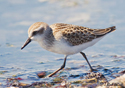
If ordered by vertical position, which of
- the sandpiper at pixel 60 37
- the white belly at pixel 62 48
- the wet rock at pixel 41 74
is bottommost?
the wet rock at pixel 41 74

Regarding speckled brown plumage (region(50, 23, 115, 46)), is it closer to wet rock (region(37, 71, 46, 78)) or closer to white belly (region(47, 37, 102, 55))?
white belly (region(47, 37, 102, 55))

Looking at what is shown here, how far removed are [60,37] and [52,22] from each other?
4360 mm

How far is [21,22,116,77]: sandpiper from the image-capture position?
8.29m

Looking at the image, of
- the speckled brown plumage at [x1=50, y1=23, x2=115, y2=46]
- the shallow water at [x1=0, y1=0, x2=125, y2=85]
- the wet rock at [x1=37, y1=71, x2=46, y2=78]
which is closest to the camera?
the speckled brown plumage at [x1=50, y1=23, x2=115, y2=46]

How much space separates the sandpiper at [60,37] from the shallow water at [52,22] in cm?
93

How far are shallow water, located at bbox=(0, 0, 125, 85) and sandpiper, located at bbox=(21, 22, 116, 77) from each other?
0.93 meters

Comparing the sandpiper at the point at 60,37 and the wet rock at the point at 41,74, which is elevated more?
the sandpiper at the point at 60,37

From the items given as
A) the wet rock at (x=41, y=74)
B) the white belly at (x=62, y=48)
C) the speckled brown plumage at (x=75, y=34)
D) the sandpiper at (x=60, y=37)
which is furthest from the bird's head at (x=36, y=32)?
the wet rock at (x=41, y=74)

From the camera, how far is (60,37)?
8.31 meters

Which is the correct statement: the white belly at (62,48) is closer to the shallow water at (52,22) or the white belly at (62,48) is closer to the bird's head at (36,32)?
the bird's head at (36,32)

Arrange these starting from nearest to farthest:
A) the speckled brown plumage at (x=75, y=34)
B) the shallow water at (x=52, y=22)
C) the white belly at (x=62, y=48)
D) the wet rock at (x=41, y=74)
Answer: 1. the white belly at (x=62, y=48)
2. the speckled brown plumage at (x=75, y=34)
3. the wet rock at (x=41, y=74)
4. the shallow water at (x=52, y=22)

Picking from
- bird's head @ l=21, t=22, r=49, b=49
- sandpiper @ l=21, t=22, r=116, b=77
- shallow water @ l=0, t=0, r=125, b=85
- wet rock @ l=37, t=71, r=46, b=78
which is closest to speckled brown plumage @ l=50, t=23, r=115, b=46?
sandpiper @ l=21, t=22, r=116, b=77

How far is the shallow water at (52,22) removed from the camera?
31.1 feet

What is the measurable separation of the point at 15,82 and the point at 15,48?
2952mm
